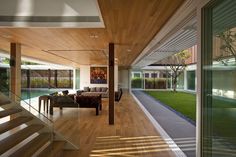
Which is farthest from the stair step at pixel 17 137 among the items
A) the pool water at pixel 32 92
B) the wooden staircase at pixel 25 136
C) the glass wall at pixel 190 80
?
the glass wall at pixel 190 80

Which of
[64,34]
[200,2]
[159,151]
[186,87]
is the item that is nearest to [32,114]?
[64,34]

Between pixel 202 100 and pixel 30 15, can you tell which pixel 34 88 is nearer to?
pixel 30 15

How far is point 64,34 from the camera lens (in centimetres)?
627

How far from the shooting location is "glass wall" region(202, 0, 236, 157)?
225cm

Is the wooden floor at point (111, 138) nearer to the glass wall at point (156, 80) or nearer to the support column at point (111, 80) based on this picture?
the support column at point (111, 80)

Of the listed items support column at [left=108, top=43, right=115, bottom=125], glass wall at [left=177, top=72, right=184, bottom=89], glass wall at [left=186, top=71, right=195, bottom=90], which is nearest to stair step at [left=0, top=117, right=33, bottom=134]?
support column at [left=108, top=43, right=115, bottom=125]

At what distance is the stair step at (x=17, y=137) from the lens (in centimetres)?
376

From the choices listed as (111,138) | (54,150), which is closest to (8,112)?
(54,150)

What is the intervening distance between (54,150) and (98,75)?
15.6 m

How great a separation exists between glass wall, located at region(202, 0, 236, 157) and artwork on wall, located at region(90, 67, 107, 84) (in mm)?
17146

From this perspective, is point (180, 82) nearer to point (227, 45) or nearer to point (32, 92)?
point (32, 92)

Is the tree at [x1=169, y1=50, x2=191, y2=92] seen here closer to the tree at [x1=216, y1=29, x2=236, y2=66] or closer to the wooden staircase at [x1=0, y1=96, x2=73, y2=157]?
the wooden staircase at [x1=0, y1=96, x2=73, y2=157]

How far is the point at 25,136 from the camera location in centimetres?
442

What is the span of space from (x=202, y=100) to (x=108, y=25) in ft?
9.27
